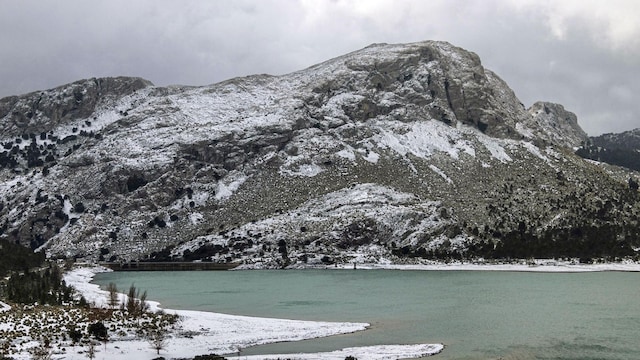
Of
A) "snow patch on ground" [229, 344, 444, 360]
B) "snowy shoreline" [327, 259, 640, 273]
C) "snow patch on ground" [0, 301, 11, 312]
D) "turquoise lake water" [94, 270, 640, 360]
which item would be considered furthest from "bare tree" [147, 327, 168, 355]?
"snowy shoreline" [327, 259, 640, 273]

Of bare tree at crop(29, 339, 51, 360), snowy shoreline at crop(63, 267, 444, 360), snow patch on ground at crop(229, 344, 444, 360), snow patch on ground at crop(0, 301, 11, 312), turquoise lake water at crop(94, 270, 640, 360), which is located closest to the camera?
bare tree at crop(29, 339, 51, 360)

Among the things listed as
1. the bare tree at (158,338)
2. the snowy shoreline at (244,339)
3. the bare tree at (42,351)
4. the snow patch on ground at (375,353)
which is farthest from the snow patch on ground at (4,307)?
the snow patch on ground at (375,353)

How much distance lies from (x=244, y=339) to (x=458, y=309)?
27.9 meters

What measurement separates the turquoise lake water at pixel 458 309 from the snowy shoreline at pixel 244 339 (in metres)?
2.00

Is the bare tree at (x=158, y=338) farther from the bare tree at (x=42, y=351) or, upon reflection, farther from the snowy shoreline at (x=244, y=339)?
the bare tree at (x=42, y=351)

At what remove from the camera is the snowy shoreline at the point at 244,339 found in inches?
1704

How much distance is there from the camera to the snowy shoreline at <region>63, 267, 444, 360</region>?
43.3 meters

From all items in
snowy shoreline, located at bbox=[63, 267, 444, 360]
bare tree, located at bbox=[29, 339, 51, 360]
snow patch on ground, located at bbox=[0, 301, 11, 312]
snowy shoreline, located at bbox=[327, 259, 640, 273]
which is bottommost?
snowy shoreline, located at bbox=[63, 267, 444, 360]

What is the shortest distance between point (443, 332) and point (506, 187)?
14986 cm

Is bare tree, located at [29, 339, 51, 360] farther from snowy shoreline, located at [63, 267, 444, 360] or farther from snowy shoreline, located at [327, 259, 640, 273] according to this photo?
snowy shoreline, located at [327, 259, 640, 273]

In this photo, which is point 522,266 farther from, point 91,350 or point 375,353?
point 91,350

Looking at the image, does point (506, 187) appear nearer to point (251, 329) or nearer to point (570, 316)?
point (570, 316)

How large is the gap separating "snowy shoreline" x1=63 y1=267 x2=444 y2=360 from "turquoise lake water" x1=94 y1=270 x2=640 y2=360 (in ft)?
6.55

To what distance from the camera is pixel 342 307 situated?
7312cm
